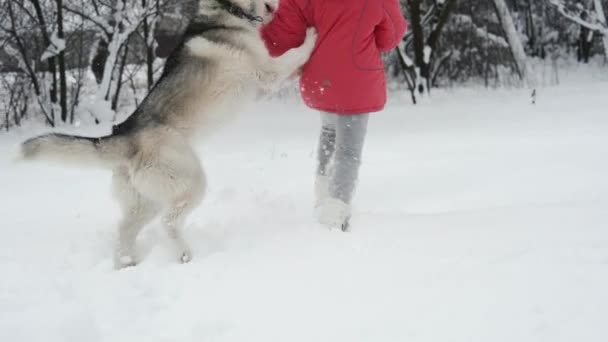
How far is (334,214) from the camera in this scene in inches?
113

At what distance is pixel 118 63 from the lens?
36.2ft

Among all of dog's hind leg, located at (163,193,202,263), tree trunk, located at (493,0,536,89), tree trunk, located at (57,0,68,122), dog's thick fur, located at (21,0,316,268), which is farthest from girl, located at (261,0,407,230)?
tree trunk, located at (493,0,536,89)

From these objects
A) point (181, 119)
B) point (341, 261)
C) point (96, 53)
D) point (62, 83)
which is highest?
point (181, 119)

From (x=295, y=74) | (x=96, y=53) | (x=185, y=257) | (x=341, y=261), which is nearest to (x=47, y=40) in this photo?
(x=96, y=53)

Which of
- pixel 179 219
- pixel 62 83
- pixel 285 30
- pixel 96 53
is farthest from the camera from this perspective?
pixel 96 53

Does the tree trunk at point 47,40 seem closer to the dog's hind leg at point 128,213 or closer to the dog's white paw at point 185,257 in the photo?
the dog's hind leg at point 128,213

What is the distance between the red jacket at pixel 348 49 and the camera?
274 centimetres

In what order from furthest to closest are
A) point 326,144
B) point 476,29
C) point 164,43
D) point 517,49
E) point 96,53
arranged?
point 476,29 → point 164,43 → point 517,49 → point 96,53 → point 326,144

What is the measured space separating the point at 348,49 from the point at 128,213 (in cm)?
170

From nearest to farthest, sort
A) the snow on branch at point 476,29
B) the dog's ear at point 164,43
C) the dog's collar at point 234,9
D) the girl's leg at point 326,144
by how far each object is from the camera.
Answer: the dog's collar at point 234,9 → the girl's leg at point 326,144 → the dog's ear at point 164,43 → the snow on branch at point 476,29

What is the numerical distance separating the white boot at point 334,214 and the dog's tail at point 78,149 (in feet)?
4.06

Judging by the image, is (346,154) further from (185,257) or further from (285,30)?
(185,257)

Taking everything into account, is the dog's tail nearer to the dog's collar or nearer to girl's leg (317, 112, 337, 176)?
the dog's collar

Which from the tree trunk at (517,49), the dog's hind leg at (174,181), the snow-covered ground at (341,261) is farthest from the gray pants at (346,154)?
the tree trunk at (517,49)
